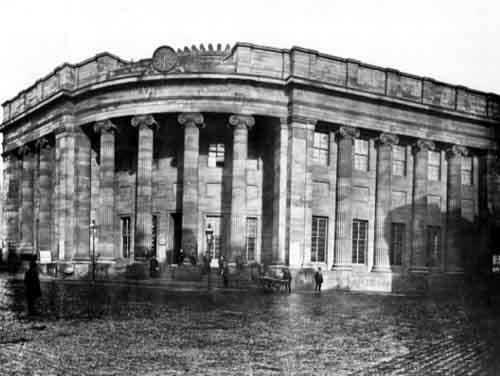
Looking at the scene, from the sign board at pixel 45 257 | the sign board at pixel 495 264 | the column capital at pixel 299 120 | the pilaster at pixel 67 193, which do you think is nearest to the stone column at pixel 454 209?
the sign board at pixel 495 264

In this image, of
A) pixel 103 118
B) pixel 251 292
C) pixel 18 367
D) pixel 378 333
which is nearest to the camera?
pixel 18 367

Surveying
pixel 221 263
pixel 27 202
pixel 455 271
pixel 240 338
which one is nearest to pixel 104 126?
pixel 221 263

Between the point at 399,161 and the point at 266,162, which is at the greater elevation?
the point at 399,161

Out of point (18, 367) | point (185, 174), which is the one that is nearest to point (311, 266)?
point (185, 174)

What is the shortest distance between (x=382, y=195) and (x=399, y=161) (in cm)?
351

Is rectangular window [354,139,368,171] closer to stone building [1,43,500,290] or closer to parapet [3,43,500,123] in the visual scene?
stone building [1,43,500,290]

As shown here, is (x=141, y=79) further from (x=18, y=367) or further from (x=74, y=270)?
(x=18, y=367)

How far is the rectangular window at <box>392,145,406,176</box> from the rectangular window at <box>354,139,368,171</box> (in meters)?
2.21

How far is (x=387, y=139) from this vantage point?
1268 inches

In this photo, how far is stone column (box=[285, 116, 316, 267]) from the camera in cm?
2859

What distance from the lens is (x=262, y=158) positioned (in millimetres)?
31312

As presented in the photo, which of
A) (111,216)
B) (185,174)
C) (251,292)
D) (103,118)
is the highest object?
(103,118)

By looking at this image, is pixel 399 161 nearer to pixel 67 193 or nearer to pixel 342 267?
pixel 342 267

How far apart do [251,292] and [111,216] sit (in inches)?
437
